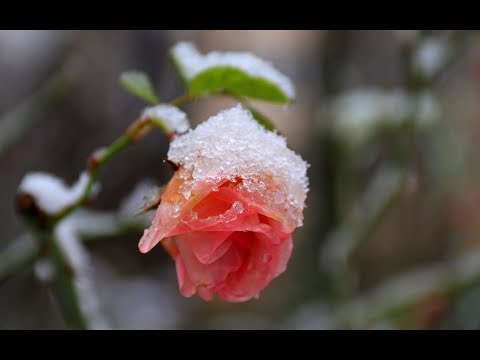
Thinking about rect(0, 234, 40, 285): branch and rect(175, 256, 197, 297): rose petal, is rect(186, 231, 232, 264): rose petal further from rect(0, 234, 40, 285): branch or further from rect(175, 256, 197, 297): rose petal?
rect(0, 234, 40, 285): branch

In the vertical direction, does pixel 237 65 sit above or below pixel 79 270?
above

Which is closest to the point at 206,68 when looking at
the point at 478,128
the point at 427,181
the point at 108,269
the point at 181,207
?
the point at 181,207

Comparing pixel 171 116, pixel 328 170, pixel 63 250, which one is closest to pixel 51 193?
pixel 63 250

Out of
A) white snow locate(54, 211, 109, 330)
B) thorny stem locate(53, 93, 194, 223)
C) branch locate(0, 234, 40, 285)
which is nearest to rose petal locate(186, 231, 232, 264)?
thorny stem locate(53, 93, 194, 223)

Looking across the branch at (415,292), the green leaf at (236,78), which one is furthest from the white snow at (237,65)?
the branch at (415,292)

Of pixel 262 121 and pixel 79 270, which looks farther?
pixel 79 270

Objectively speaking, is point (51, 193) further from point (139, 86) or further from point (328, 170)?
point (328, 170)
